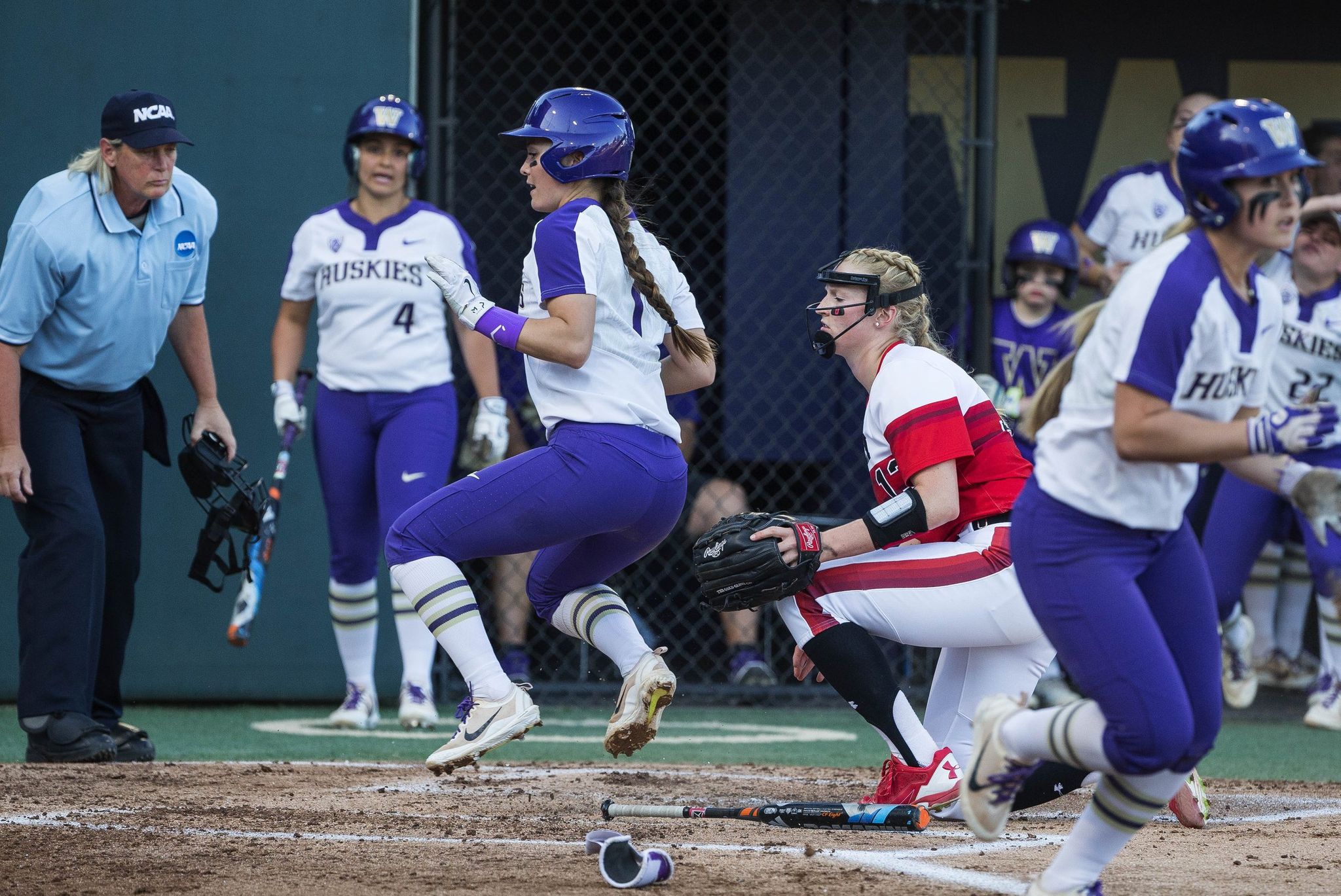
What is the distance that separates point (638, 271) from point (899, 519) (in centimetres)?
90

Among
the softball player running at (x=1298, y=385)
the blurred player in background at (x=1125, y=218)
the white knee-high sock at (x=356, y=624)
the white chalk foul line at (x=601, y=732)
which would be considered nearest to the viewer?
the white chalk foul line at (x=601, y=732)

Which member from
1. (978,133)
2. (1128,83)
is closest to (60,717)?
(978,133)

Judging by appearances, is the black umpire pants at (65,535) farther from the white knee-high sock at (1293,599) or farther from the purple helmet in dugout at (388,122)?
the white knee-high sock at (1293,599)

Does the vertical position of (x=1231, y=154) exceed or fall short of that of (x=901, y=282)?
it exceeds it

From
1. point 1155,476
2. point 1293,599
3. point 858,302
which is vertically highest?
point 858,302

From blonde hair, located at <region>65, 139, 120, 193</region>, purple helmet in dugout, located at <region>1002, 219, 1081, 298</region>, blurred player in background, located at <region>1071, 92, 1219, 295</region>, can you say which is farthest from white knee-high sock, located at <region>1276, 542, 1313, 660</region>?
blonde hair, located at <region>65, 139, 120, 193</region>

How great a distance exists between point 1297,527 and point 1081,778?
427cm

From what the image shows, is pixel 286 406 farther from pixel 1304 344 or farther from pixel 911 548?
pixel 1304 344

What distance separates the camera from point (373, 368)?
19.7 ft

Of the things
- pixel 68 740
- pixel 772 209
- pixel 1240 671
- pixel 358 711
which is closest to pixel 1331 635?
pixel 1240 671

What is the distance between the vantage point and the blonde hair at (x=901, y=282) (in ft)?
14.0

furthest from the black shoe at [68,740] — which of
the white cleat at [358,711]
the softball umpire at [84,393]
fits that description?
the white cleat at [358,711]

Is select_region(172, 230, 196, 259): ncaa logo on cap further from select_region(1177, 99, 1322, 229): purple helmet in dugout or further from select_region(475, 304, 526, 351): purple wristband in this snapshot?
select_region(1177, 99, 1322, 229): purple helmet in dugout

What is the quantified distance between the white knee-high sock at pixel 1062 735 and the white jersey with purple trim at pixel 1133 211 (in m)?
4.70
